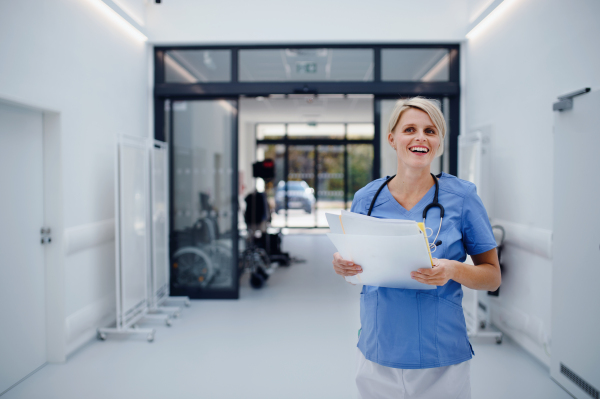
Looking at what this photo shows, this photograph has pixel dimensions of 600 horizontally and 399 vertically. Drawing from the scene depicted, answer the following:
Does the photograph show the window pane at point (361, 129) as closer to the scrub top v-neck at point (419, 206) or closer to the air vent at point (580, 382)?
the air vent at point (580, 382)

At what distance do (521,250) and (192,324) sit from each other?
10.5 feet

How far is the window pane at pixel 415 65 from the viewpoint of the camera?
14.9 feet

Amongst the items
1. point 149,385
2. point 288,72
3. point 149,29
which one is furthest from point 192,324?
point 149,29

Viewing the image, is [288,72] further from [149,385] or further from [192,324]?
[149,385]

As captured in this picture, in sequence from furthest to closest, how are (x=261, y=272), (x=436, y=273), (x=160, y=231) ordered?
(x=261, y=272) → (x=160, y=231) → (x=436, y=273)

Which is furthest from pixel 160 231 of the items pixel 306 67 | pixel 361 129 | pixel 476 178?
pixel 361 129

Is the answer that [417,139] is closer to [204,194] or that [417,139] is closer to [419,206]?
→ [419,206]

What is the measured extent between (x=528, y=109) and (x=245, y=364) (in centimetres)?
314

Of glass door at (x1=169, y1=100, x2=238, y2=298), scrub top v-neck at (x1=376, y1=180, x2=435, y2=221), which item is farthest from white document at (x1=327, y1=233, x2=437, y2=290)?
glass door at (x1=169, y1=100, x2=238, y2=298)

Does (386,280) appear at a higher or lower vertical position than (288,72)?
Answer: lower

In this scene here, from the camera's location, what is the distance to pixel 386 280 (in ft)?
3.49

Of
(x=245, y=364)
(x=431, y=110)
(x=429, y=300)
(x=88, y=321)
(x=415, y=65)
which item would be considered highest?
(x=415, y=65)

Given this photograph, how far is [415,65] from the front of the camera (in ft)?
15.1

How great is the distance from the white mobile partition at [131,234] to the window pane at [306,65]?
161 cm
